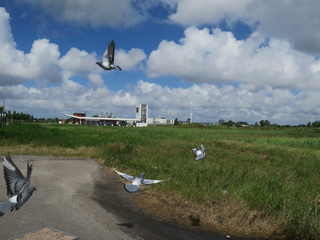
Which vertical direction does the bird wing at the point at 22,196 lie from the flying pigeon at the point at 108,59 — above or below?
below

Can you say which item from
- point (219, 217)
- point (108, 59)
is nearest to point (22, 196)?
point (108, 59)

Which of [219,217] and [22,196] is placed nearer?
[22,196]

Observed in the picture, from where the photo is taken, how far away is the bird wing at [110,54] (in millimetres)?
3248

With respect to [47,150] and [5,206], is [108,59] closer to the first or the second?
[5,206]

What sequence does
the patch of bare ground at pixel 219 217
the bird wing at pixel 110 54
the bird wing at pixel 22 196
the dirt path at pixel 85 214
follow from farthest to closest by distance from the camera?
the patch of bare ground at pixel 219 217
the dirt path at pixel 85 214
the bird wing at pixel 110 54
the bird wing at pixel 22 196

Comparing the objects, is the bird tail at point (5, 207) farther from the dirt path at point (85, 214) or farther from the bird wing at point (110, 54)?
the dirt path at point (85, 214)

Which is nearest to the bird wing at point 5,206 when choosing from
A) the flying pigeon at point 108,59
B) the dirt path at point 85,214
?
the flying pigeon at point 108,59

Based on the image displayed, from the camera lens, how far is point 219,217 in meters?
7.59

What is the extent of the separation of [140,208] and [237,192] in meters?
2.90

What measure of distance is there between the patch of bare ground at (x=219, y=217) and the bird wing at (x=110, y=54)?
529 cm

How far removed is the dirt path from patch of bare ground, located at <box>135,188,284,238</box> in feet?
1.29

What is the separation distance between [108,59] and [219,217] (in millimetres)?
5748

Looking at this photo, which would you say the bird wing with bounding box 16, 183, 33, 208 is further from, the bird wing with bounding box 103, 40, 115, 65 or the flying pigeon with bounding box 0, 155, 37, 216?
the bird wing with bounding box 103, 40, 115, 65

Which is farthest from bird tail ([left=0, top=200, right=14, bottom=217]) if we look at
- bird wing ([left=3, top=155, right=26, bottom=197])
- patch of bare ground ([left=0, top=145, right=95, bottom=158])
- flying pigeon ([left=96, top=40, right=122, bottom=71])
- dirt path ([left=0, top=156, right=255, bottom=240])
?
patch of bare ground ([left=0, top=145, right=95, bottom=158])
